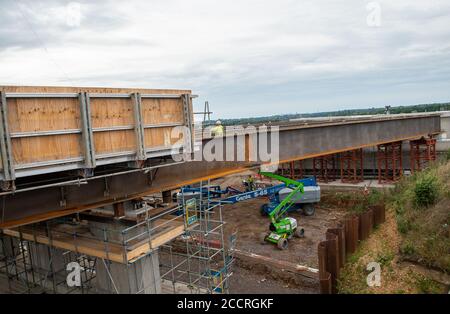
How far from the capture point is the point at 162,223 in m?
11.2

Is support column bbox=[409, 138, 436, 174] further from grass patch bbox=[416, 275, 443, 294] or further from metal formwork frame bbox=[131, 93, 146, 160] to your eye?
metal formwork frame bbox=[131, 93, 146, 160]

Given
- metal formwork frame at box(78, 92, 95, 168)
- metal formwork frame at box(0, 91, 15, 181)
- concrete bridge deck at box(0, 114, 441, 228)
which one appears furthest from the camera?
concrete bridge deck at box(0, 114, 441, 228)

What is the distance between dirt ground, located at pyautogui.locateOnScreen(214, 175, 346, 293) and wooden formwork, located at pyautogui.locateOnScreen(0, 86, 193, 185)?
8189 millimetres

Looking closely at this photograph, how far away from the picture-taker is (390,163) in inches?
1379

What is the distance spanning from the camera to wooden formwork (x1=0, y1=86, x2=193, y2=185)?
7066 millimetres

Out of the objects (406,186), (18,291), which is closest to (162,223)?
(18,291)

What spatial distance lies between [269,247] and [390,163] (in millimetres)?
21734

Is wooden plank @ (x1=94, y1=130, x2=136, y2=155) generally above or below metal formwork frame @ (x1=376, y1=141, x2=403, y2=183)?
above

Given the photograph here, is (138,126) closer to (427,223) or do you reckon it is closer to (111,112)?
(111,112)

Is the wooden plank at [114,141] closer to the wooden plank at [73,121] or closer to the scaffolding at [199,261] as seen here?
the wooden plank at [73,121]

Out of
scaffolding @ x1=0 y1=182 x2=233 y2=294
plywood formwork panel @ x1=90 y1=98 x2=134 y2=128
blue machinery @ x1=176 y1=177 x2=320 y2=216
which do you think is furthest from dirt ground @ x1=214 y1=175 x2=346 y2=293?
plywood formwork panel @ x1=90 y1=98 x2=134 y2=128

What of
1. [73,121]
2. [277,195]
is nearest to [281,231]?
[277,195]

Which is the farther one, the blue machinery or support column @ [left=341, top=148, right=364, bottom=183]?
support column @ [left=341, top=148, right=364, bottom=183]
